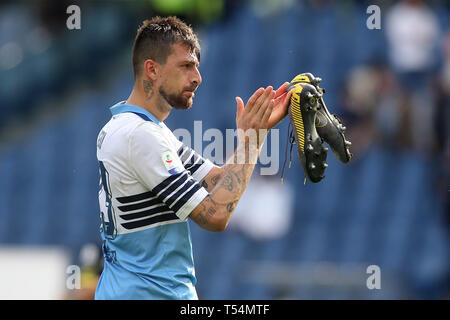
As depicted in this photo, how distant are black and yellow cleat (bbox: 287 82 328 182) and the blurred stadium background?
4640mm

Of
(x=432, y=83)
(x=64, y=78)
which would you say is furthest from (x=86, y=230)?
(x=432, y=83)

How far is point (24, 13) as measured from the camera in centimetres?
1060

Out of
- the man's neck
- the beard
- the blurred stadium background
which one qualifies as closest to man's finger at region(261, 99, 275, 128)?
the beard

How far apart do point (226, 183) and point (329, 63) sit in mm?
6397

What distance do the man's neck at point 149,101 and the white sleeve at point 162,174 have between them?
0.18 m

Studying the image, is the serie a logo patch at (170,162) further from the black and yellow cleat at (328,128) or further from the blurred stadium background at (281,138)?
the blurred stadium background at (281,138)

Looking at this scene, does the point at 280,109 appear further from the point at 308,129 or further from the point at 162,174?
the point at 162,174

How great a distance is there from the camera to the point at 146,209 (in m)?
3.38

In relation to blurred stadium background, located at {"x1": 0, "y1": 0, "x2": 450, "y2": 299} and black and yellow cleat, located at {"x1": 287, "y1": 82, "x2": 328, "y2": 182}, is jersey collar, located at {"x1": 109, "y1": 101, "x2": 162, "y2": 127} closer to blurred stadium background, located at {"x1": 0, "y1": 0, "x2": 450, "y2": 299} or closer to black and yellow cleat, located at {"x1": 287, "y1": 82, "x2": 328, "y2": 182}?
black and yellow cleat, located at {"x1": 287, "y1": 82, "x2": 328, "y2": 182}

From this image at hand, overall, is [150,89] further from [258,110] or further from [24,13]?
[24,13]

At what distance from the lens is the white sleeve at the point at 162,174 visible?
3293mm

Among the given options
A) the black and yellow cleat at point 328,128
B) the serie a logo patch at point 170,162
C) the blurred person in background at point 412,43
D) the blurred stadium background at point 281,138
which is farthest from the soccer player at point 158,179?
the blurred person in background at point 412,43

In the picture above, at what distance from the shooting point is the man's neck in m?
3.50

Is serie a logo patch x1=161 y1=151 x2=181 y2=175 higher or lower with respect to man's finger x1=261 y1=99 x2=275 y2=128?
lower
